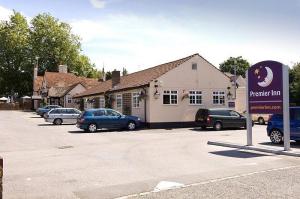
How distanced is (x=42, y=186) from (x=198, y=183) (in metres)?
3.48

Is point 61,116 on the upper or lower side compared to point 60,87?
lower

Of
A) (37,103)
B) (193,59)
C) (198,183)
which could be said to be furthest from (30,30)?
(198,183)

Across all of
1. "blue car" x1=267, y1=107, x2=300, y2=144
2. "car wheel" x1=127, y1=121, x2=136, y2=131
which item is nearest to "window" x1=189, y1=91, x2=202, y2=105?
"car wheel" x1=127, y1=121, x2=136, y2=131

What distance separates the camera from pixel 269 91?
53.5 ft

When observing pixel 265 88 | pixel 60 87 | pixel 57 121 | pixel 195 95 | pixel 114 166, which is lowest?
pixel 114 166

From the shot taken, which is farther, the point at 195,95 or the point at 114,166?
the point at 195,95

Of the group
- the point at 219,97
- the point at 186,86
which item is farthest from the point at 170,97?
the point at 219,97

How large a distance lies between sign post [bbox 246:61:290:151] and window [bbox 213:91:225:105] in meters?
15.7

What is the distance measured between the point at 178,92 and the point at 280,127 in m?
13.7

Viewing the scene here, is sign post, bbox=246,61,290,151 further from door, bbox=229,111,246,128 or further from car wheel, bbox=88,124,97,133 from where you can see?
car wheel, bbox=88,124,97,133

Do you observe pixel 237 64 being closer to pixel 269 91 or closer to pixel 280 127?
pixel 280 127

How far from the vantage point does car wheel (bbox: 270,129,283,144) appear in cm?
1854

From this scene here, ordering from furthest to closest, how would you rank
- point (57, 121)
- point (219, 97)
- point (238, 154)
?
1. point (57, 121)
2. point (219, 97)
3. point (238, 154)

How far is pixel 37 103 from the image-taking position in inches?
3054
